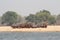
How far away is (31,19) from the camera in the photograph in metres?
118

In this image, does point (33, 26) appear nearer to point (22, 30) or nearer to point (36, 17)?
point (22, 30)

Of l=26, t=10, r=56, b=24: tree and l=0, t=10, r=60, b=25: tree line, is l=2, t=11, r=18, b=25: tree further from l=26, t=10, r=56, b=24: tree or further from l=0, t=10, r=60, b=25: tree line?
l=26, t=10, r=56, b=24: tree

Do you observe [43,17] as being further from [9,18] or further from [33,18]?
[9,18]

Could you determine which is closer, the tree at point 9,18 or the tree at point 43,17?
the tree at point 9,18

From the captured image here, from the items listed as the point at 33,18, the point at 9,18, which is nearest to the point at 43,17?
the point at 33,18

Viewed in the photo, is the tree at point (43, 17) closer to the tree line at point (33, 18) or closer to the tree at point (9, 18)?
the tree line at point (33, 18)

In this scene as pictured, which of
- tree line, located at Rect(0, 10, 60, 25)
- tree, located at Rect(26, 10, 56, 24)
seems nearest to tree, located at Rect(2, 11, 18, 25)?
tree line, located at Rect(0, 10, 60, 25)

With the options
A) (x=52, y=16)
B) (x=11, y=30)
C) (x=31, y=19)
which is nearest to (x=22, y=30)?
(x=11, y=30)

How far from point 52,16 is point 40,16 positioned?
5514 millimetres

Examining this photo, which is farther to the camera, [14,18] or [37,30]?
[14,18]

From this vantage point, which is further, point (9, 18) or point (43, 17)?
point (43, 17)

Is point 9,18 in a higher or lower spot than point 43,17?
lower

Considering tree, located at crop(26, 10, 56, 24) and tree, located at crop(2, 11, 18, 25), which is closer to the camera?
tree, located at crop(2, 11, 18, 25)

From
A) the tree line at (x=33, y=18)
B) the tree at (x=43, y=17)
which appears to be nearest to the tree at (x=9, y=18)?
the tree line at (x=33, y=18)
